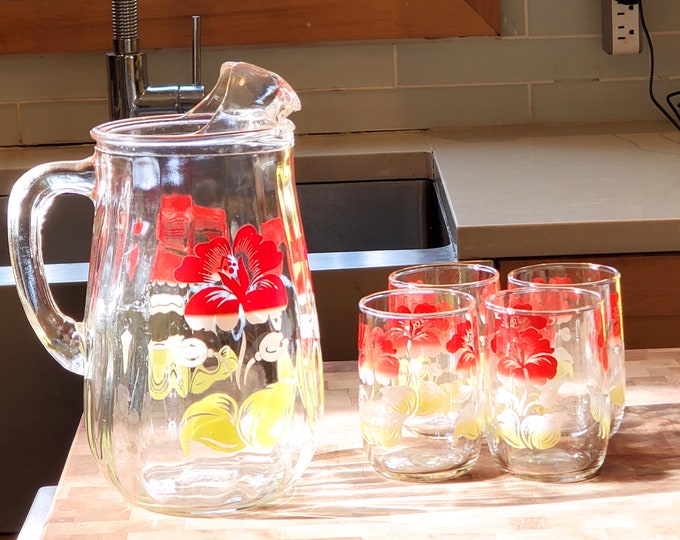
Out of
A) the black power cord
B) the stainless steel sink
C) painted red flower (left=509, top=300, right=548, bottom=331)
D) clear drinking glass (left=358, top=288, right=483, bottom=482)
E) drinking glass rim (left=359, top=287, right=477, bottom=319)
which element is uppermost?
the black power cord

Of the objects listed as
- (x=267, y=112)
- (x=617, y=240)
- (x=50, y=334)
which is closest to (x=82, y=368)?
(x=50, y=334)

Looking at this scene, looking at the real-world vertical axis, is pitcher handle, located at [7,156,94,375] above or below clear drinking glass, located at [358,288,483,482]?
above

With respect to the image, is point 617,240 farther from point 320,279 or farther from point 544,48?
point 544,48

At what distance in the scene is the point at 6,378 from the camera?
1.20 metres

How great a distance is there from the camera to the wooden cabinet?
4.01ft

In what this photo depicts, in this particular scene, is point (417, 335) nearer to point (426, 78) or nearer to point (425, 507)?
point (425, 507)

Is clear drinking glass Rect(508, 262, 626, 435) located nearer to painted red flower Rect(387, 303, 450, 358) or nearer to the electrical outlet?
painted red flower Rect(387, 303, 450, 358)

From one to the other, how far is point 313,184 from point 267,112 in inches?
43.1

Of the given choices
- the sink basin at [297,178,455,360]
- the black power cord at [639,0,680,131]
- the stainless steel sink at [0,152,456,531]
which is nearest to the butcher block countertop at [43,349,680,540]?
the stainless steel sink at [0,152,456,531]

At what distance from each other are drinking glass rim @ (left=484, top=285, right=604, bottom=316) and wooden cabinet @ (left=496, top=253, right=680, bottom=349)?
23.1 inches

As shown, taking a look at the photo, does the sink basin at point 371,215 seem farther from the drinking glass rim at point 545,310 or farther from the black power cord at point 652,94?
the drinking glass rim at point 545,310

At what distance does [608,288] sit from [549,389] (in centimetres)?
10

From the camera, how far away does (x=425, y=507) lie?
0.59 metres

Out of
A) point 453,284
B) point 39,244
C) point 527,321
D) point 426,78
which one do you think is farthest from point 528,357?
point 426,78
